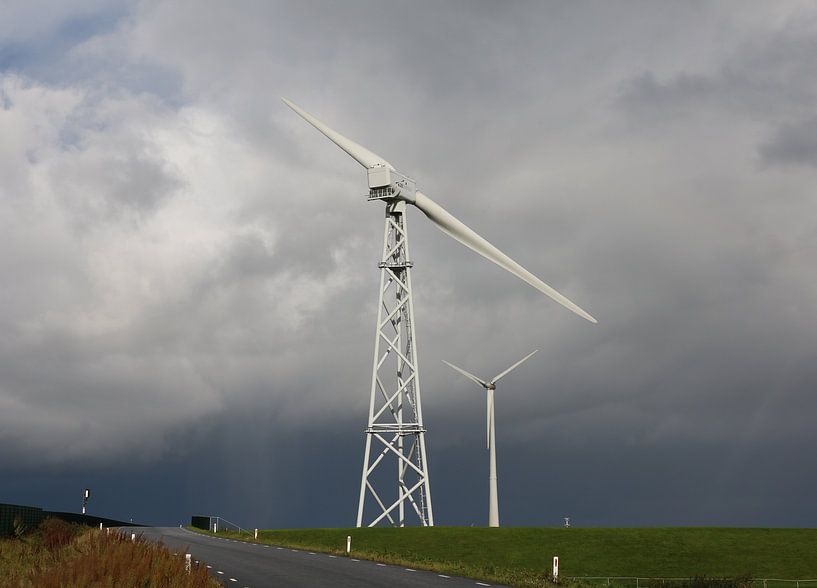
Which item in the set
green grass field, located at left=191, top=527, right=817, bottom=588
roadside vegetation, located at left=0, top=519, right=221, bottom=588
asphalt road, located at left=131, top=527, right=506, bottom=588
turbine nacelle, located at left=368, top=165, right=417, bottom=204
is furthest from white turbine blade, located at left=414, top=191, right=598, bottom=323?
roadside vegetation, located at left=0, top=519, right=221, bottom=588

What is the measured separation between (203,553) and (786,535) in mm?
37243

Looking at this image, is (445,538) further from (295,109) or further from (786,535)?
(295,109)

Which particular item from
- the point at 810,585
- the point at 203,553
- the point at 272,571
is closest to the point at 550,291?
the point at 810,585

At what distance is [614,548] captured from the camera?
5709 centimetres

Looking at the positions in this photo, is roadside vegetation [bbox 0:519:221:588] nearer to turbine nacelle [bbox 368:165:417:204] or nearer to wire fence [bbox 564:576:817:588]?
wire fence [bbox 564:576:817:588]

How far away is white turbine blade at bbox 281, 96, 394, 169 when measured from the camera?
249ft

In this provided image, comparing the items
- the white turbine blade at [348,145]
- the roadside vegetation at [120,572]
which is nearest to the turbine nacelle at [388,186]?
the white turbine blade at [348,145]

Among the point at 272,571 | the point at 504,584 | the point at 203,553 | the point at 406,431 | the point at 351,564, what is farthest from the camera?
the point at 406,431

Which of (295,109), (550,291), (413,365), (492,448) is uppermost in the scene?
(295,109)

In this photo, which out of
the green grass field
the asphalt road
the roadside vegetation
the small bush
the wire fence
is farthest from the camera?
the green grass field

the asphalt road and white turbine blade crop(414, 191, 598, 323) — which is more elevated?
white turbine blade crop(414, 191, 598, 323)

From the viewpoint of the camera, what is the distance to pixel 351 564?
39281 millimetres

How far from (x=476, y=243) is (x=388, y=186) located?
873 cm

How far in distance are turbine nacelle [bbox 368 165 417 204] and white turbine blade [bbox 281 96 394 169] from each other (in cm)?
83
